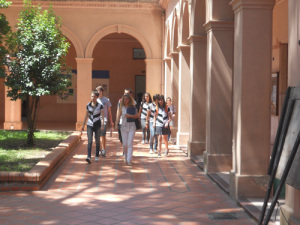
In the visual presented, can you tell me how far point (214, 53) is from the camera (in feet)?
33.3

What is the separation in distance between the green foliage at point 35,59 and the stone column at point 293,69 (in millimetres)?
8963

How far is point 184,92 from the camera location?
50.7ft

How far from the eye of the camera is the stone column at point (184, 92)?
1524 cm

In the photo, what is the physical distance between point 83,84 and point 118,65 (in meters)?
6.73

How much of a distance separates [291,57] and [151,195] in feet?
12.1

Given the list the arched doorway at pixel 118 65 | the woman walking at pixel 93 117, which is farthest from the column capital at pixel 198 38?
the arched doorway at pixel 118 65

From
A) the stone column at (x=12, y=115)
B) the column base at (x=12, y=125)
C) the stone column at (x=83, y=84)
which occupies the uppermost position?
the stone column at (x=83, y=84)

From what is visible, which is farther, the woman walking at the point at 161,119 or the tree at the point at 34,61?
the tree at the point at 34,61

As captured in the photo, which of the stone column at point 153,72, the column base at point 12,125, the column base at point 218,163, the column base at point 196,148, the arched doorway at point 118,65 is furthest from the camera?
the arched doorway at point 118,65

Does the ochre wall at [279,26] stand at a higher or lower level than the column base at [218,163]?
higher

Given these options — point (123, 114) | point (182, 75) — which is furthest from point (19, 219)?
point (182, 75)

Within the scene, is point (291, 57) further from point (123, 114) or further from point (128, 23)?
point (128, 23)

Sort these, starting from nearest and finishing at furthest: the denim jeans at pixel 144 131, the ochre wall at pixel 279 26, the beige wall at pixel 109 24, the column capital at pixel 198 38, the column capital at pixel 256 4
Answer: the column capital at pixel 256 4, the column capital at pixel 198 38, the ochre wall at pixel 279 26, the denim jeans at pixel 144 131, the beige wall at pixel 109 24

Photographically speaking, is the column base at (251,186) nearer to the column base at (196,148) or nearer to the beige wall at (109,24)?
the column base at (196,148)
